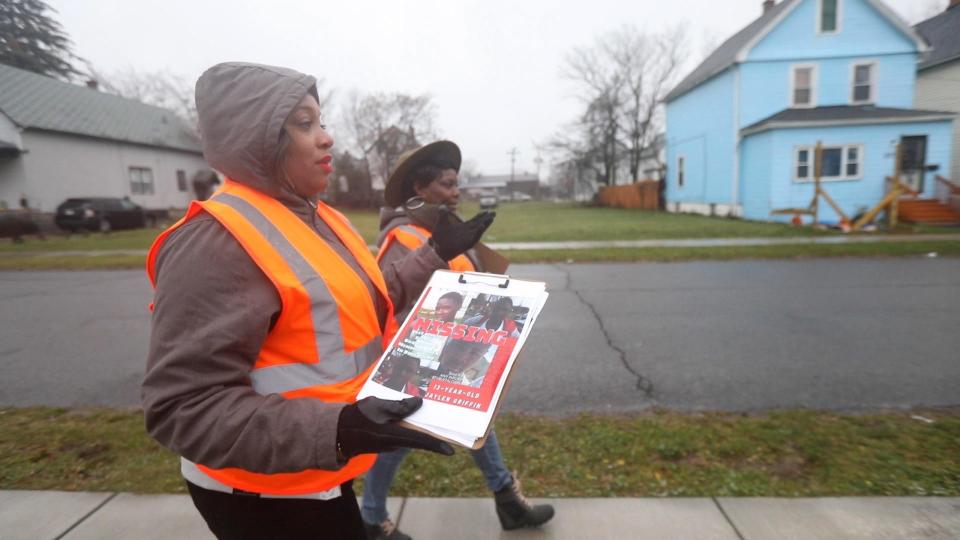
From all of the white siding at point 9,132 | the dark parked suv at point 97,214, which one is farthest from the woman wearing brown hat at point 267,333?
the white siding at point 9,132

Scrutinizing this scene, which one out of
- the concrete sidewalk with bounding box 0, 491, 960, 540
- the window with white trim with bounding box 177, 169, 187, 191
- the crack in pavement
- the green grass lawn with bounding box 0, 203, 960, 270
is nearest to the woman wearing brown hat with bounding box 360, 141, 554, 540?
the concrete sidewalk with bounding box 0, 491, 960, 540

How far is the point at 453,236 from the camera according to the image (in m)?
2.10

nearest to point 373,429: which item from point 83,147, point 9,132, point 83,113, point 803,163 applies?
point 803,163

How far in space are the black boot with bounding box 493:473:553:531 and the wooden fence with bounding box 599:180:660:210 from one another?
107 feet

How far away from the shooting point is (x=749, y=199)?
2111 centimetres

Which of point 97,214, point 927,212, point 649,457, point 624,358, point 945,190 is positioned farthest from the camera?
point 97,214

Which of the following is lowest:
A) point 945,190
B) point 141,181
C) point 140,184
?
point 945,190

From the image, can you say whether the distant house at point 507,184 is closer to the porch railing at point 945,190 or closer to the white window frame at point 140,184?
the white window frame at point 140,184

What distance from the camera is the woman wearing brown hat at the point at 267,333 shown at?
1.18m

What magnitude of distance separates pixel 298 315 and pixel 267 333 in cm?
8

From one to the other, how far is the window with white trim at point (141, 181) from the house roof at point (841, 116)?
1156 inches

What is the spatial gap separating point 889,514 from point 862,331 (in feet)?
13.1

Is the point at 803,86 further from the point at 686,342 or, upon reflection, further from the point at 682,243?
the point at 686,342

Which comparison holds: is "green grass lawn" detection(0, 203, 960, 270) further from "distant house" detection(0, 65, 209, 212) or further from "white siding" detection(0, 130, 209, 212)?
"distant house" detection(0, 65, 209, 212)
